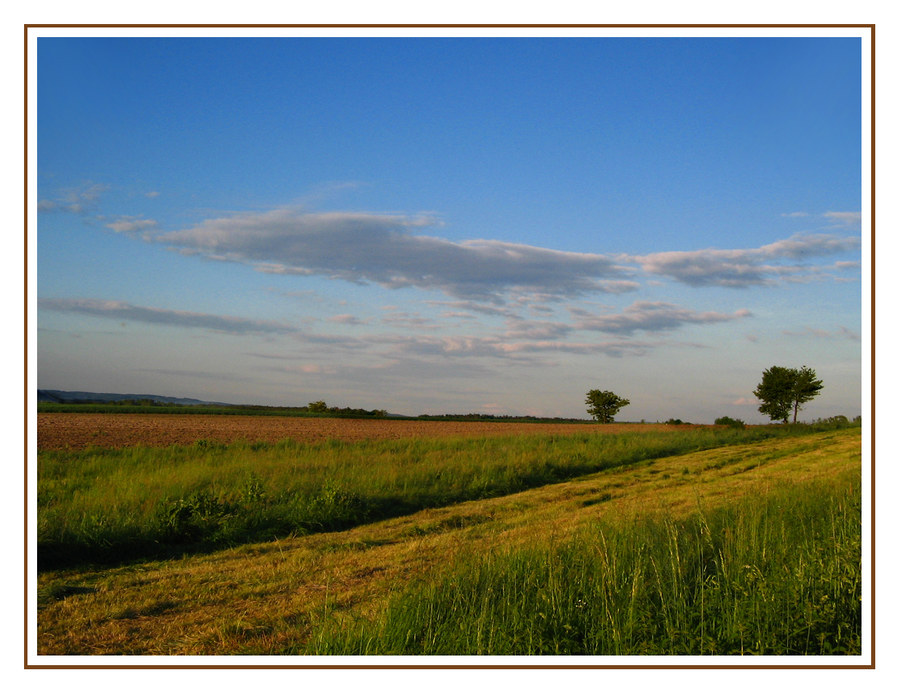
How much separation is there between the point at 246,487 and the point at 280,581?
5.79m

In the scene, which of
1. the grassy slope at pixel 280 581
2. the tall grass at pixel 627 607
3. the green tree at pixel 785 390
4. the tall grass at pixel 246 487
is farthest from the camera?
the green tree at pixel 785 390

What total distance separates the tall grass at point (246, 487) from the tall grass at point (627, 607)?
637cm

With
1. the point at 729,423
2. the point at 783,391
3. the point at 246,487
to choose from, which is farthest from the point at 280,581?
the point at 783,391

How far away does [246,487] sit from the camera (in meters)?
13.6

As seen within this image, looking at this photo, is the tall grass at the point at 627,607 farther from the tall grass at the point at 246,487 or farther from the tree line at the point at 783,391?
the tree line at the point at 783,391

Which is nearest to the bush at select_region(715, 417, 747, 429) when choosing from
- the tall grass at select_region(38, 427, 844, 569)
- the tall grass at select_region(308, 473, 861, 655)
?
the tall grass at select_region(38, 427, 844, 569)

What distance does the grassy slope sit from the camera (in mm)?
6273

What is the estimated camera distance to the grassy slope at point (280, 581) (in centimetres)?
627
